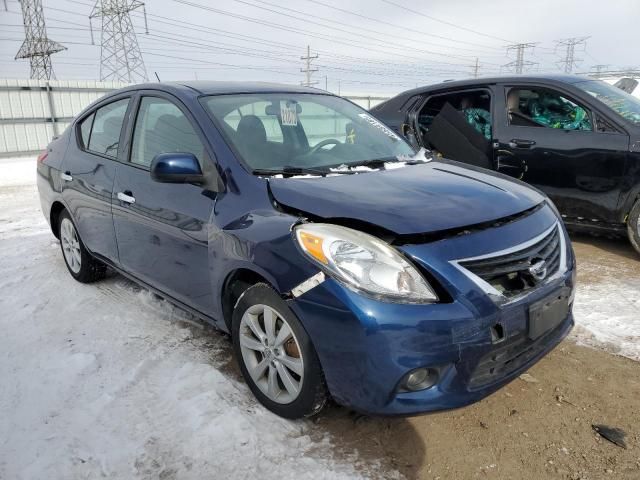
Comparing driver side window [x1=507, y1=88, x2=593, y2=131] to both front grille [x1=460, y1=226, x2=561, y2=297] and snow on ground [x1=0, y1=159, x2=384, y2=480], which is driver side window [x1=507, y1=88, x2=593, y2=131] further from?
snow on ground [x1=0, y1=159, x2=384, y2=480]

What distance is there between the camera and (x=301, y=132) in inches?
125

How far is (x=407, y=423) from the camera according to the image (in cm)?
238

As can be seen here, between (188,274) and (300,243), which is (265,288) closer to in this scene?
(300,243)

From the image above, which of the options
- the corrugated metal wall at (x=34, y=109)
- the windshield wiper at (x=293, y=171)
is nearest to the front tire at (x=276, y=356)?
the windshield wiper at (x=293, y=171)

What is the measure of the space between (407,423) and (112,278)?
3.07 meters

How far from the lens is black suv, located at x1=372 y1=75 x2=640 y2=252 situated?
4.36 metres

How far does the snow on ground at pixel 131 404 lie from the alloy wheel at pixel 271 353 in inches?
5.8

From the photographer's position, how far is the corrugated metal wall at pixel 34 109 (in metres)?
13.8

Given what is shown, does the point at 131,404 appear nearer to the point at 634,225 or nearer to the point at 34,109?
the point at 634,225

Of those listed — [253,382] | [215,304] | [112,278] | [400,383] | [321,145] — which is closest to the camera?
[400,383]

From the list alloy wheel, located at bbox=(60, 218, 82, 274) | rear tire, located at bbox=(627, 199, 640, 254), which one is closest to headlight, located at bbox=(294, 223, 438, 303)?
alloy wheel, located at bbox=(60, 218, 82, 274)

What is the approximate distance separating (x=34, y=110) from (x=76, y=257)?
12.5 metres

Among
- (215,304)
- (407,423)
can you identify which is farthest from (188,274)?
(407,423)

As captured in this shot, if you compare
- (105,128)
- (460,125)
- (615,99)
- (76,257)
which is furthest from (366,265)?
(615,99)
